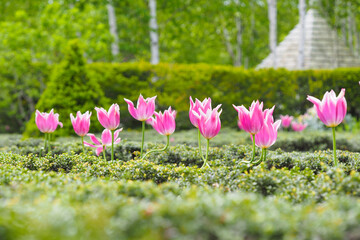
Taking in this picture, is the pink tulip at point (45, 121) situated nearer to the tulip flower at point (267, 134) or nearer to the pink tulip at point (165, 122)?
the pink tulip at point (165, 122)

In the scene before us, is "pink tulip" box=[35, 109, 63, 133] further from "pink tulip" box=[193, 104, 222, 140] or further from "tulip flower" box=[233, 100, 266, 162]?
"tulip flower" box=[233, 100, 266, 162]

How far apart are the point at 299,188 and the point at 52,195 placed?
1.53 metres

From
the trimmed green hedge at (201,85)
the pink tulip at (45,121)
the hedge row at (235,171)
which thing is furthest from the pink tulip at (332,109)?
the trimmed green hedge at (201,85)

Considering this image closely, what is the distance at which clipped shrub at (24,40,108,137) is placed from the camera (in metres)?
7.29

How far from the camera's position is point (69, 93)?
767 centimetres

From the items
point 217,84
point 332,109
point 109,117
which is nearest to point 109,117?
point 109,117

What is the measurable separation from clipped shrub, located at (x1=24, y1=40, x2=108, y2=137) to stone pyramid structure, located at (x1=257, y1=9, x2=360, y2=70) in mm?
11884

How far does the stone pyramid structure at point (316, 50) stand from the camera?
58.9ft

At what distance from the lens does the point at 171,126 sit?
3211mm

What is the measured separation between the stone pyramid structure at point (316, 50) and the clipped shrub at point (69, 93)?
39.0ft

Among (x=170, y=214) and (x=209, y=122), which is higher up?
(x=209, y=122)

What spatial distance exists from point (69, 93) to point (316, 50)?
1427 cm

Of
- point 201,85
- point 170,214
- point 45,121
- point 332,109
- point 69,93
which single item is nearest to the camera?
point 170,214

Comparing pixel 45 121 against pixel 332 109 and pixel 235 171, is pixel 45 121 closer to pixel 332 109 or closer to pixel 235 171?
pixel 235 171
